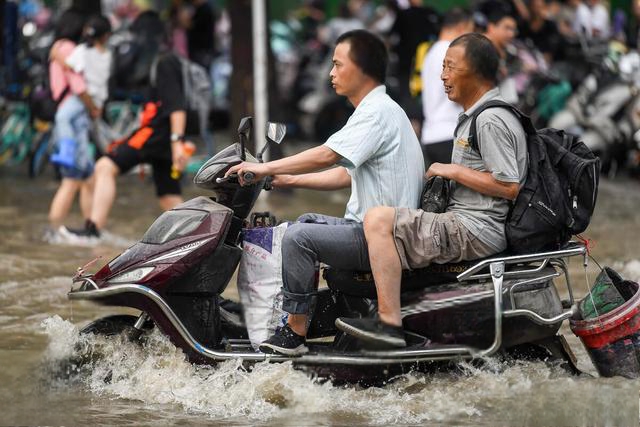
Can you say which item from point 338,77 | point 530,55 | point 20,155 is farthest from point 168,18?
point 338,77

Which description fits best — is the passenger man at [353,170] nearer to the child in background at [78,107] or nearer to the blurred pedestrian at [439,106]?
the blurred pedestrian at [439,106]

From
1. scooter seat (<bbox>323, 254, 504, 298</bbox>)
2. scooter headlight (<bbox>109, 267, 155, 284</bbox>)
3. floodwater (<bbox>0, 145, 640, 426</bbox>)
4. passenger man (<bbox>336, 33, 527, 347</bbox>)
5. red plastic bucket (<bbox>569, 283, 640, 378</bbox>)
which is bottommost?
floodwater (<bbox>0, 145, 640, 426</bbox>)

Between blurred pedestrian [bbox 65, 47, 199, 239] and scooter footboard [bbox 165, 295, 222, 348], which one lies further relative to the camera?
blurred pedestrian [bbox 65, 47, 199, 239]

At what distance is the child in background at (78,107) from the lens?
10367mm

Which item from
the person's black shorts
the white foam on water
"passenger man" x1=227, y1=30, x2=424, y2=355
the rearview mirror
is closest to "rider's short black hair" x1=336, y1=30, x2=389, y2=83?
"passenger man" x1=227, y1=30, x2=424, y2=355

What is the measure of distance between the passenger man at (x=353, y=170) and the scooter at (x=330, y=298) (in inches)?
7.1

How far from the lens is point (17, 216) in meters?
11.3

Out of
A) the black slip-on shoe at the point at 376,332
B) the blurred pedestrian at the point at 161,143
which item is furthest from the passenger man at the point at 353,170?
the blurred pedestrian at the point at 161,143

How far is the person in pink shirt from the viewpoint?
408 inches

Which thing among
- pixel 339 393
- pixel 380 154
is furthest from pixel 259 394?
pixel 380 154

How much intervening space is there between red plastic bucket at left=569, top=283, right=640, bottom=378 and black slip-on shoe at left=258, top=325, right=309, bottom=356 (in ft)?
4.27

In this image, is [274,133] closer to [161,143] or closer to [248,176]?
[248,176]

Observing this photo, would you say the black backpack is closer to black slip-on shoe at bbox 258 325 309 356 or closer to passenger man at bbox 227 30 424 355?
passenger man at bbox 227 30 424 355

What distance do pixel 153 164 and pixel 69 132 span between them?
53.9 inches
